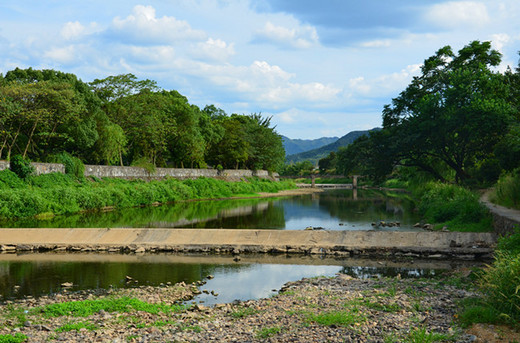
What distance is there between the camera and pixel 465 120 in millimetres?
46688

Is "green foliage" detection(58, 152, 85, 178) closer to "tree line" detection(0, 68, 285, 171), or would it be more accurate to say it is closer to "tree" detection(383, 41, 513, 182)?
"tree line" detection(0, 68, 285, 171)

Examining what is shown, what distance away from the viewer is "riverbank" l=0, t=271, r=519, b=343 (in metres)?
10.0

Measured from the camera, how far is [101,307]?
12617 millimetres

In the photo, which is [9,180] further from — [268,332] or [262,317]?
[268,332]

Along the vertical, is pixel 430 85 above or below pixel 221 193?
above

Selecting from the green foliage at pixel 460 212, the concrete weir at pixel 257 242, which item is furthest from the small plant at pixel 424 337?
the green foliage at pixel 460 212

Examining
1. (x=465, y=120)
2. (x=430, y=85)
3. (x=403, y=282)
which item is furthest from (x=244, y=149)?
(x=403, y=282)

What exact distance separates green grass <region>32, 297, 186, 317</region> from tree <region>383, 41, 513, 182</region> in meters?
41.3

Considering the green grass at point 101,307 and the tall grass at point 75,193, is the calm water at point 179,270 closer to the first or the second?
the green grass at point 101,307

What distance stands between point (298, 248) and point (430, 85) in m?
41.2

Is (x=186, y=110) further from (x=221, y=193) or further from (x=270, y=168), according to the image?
(x=270, y=168)

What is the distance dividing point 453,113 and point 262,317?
139 feet

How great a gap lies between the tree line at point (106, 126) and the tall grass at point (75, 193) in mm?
5067

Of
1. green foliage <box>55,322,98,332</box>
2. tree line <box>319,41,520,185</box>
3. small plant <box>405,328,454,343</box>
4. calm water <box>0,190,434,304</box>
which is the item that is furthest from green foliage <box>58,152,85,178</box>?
small plant <box>405,328,454,343</box>
